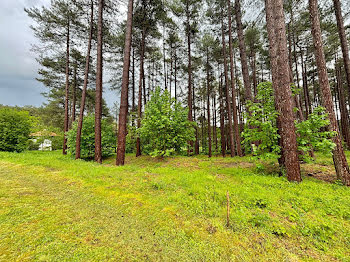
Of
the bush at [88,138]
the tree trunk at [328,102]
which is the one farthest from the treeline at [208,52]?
the bush at [88,138]

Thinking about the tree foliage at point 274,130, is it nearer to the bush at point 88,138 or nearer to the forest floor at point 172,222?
the forest floor at point 172,222

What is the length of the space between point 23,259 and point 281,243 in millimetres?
3199

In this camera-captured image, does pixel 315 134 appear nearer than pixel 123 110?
Yes

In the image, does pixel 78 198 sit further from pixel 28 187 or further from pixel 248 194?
pixel 248 194

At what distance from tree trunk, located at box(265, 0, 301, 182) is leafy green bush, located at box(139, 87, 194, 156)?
5082 millimetres

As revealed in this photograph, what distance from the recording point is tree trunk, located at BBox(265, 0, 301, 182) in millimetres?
4070

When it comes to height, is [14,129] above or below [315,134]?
above

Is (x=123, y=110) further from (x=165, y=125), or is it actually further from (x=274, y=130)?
(x=274, y=130)

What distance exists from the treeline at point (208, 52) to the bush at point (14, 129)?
2997 mm

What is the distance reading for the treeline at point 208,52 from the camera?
14.5 ft

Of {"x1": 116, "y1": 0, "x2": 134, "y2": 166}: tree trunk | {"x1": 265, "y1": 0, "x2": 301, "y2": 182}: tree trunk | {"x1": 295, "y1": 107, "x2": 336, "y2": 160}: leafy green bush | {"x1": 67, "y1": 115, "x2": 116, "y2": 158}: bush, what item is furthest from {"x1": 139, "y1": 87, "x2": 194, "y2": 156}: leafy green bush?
{"x1": 295, "y1": 107, "x2": 336, "y2": 160}: leafy green bush

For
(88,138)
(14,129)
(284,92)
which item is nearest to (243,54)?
(284,92)

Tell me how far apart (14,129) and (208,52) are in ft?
62.8

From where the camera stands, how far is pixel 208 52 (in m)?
14.9
